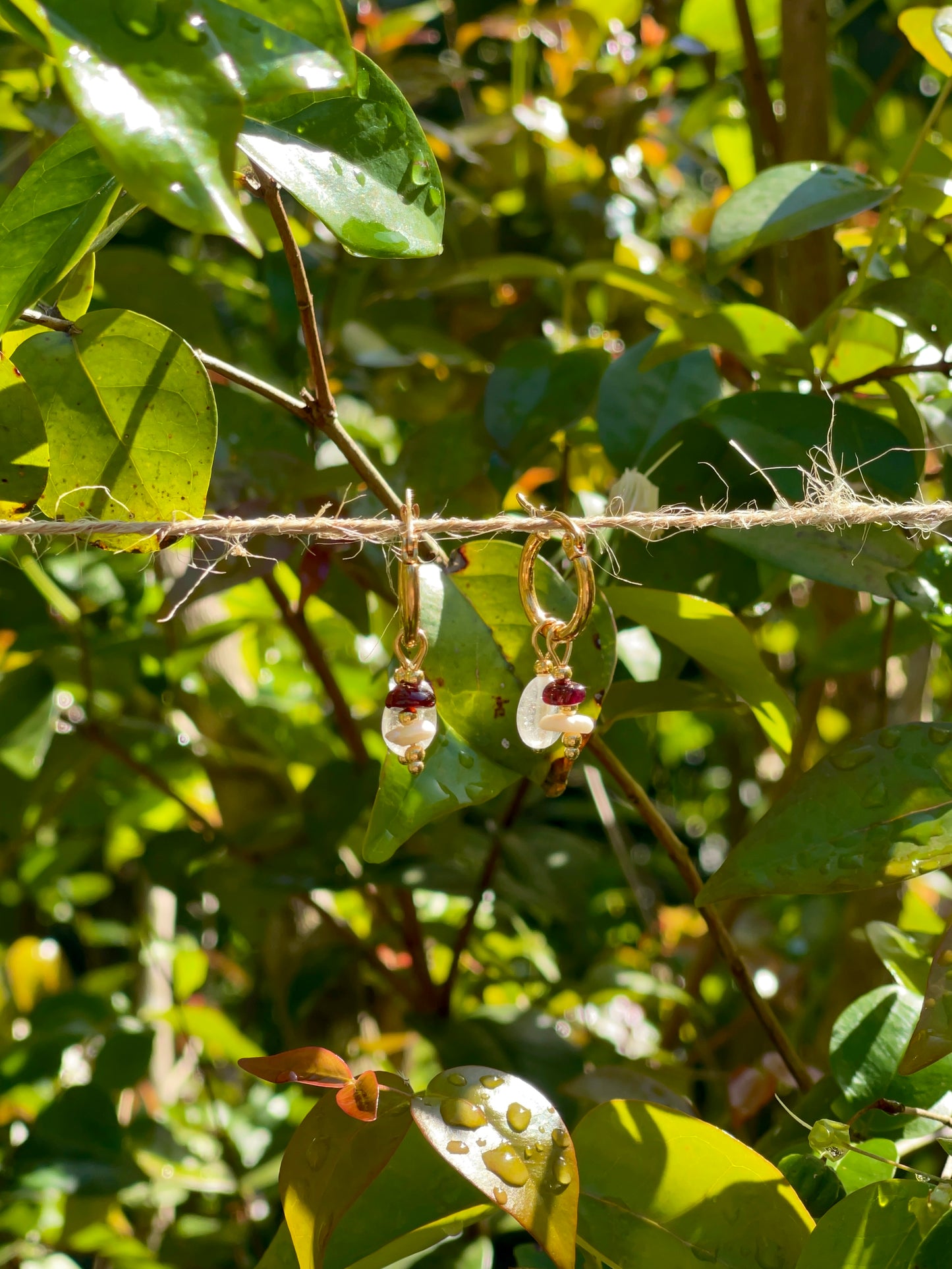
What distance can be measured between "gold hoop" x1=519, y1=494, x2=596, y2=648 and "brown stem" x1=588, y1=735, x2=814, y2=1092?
0.08 m

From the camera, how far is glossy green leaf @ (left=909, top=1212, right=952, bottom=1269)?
33cm

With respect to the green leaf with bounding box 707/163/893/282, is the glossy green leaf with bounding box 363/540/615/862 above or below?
below

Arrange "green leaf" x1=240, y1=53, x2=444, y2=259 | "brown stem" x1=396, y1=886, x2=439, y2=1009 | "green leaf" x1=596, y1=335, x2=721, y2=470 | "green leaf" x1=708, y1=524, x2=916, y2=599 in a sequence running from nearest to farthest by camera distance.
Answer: "green leaf" x1=240, y1=53, x2=444, y2=259
"green leaf" x1=708, y1=524, x2=916, y2=599
"green leaf" x1=596, y1=335, x2=721, y2=470
"brown stem" x1=396, y1=886, x2=439, y2=1009

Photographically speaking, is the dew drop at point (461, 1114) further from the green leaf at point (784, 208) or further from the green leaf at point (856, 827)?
the green leaf at point (784, 208)

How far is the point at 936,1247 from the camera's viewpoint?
332 mm

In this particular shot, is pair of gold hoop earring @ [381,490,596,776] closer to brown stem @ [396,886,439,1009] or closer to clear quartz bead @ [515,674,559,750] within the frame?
clear quartz bead @ [515,674,559,750]

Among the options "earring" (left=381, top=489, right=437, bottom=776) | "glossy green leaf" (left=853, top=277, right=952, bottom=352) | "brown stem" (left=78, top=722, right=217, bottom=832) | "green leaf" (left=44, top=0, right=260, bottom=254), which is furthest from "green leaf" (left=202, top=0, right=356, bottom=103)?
"brown stem" (left=78, top=722, right=217, bottom=832)

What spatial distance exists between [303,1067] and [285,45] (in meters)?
0.31

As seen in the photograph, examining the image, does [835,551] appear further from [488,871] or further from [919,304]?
[488,871]

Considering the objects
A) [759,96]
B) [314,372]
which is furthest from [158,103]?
[759,96]

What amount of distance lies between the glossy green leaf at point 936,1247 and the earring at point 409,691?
8.6 inches

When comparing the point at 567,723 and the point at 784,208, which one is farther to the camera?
the point at 784,208

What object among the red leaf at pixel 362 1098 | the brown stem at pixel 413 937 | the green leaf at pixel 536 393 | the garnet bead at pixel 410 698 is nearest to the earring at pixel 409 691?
the garnet bead at pixel 410 698

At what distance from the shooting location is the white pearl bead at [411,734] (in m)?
0.32
